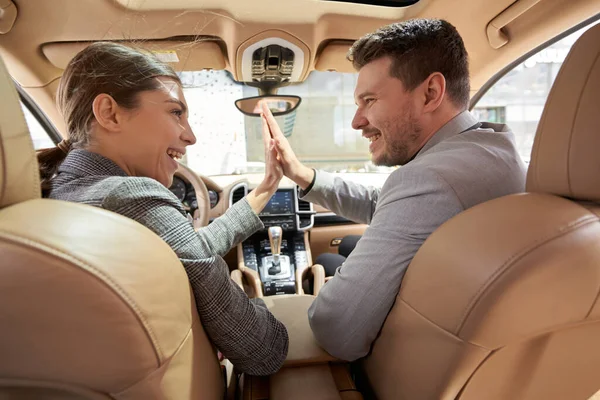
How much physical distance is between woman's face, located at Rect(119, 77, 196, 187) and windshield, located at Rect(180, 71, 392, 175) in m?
0.10

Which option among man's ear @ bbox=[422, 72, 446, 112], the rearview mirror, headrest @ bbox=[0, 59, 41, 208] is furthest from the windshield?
headrest @ bbox=[0, 59, 41, 208]

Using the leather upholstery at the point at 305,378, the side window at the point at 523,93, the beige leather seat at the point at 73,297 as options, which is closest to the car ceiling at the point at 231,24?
the side window at the point at 523,93

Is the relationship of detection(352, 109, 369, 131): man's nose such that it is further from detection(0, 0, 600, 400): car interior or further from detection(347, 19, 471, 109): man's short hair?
detection(0, 0, 600, 400): car interior

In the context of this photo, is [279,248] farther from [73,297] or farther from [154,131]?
[73,297]

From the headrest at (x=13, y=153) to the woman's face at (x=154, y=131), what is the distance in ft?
1.08

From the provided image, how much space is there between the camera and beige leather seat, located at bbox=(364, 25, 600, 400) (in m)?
0.60

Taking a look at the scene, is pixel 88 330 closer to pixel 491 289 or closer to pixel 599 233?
pixel 491 289

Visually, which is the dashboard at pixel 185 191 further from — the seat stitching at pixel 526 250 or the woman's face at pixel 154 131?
the seat stitching at pixel 526 250

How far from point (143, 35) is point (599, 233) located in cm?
200

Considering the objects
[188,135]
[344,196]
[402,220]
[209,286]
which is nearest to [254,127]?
[344,196]

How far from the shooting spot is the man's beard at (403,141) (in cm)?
129

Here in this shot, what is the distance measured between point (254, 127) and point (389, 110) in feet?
6.32

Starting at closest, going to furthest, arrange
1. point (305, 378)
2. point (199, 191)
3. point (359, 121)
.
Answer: point (305, 378), point (359, 121), point (199, 191)

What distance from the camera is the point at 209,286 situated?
763mm
